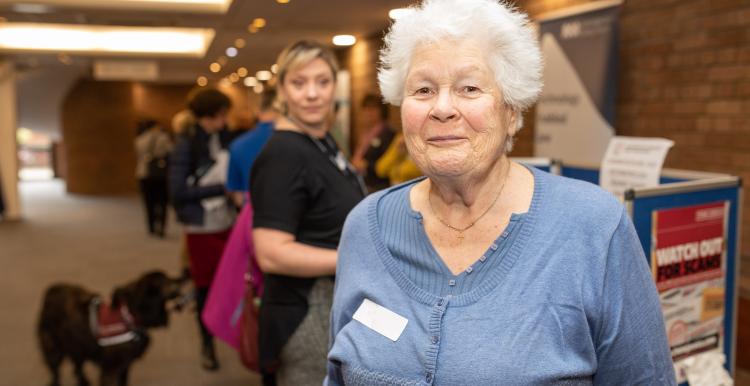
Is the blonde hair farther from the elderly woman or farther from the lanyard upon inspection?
the elderly woman

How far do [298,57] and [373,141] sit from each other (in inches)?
169

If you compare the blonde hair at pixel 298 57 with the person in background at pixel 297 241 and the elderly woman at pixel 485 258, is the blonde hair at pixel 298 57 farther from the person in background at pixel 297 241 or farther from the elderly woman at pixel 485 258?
the elderly woman at pixel 485 258

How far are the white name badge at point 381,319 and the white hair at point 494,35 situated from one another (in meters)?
0.41

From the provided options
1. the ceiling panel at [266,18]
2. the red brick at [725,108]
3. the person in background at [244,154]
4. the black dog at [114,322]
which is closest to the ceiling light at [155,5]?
the ceiling panel at [266,18]

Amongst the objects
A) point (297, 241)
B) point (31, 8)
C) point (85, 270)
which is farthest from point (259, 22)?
point (297, 241)

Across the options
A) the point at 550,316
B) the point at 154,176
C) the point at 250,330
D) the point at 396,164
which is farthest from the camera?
the point at 154,176

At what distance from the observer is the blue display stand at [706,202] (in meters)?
1.69

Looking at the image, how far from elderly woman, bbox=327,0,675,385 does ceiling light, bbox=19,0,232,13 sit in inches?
226

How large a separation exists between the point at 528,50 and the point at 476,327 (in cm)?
47

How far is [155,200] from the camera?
924cm

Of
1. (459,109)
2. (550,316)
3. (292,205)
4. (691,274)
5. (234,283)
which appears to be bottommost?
(234,283)

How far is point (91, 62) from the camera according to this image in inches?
460

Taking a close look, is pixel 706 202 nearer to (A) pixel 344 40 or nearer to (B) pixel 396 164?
(B) pixel 396 164

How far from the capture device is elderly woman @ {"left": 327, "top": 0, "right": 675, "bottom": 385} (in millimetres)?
998
